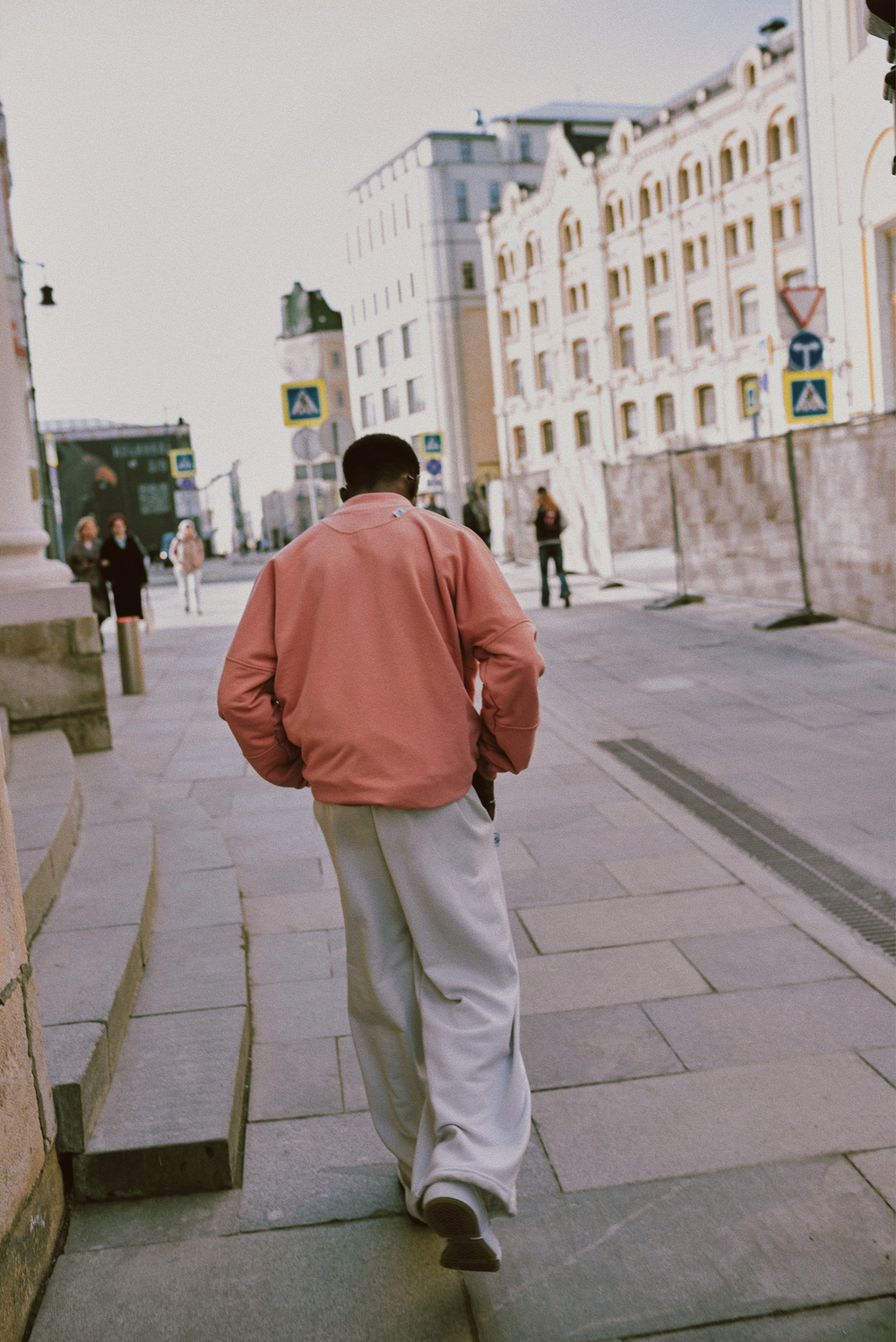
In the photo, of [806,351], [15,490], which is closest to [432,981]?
[15,490]

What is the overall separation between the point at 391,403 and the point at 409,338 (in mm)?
4002

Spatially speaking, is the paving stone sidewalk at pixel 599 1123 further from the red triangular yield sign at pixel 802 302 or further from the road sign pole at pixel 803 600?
the red triangular yield sign at pixel 802 302

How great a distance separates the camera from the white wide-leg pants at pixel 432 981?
2738mm

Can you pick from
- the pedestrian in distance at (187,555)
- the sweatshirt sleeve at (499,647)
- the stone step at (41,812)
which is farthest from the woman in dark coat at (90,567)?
the sweatshirt sleeve at (499,647)

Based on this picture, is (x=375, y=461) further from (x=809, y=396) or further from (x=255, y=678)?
(x=809, y=396)

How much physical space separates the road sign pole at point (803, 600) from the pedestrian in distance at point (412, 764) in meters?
11.0

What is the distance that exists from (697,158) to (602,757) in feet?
133

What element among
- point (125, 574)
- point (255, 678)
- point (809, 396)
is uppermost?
point (809, 396)

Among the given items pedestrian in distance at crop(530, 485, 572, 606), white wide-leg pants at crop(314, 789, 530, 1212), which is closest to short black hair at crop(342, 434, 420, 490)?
white wide-leg pants at crop(314, 789, 530, 1212)

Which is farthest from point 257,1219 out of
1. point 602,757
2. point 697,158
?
point 697,158

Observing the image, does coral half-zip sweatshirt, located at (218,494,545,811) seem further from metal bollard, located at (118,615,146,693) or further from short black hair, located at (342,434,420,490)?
metal bollard, located at (118,615,146,693)

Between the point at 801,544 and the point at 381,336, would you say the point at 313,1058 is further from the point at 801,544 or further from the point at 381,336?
the point at 381,336

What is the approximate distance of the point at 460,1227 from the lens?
8.43ft

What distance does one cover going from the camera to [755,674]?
11.0 m
